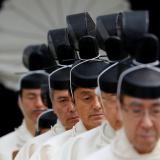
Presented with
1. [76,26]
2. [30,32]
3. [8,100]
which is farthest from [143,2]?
[76,26]

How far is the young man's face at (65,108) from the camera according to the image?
10227 mm

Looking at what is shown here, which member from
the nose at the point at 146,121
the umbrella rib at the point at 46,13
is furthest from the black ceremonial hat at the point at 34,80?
the nose at the point at 146,121

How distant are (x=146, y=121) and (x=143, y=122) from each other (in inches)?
0.9

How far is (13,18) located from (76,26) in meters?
5.48

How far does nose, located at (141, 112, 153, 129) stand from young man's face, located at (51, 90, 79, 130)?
268cm

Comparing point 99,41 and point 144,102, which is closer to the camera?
point 144,102

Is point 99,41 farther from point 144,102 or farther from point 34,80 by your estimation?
point 34,80

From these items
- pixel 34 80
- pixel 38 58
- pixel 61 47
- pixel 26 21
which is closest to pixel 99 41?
pixel 61 47

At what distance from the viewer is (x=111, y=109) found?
8461 mm

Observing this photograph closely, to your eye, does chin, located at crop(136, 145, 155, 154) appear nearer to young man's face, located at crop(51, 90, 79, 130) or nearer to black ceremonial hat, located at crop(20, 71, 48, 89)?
young man's face, located at crop(51, 90, 79, 130)

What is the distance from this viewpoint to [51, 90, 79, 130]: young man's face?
33.6ft

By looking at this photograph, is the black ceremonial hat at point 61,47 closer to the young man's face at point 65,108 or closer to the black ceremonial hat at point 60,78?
the black ceremonial hat at point 60,78

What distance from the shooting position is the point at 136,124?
754cm

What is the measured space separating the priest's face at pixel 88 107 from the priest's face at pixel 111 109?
20.9 inches
